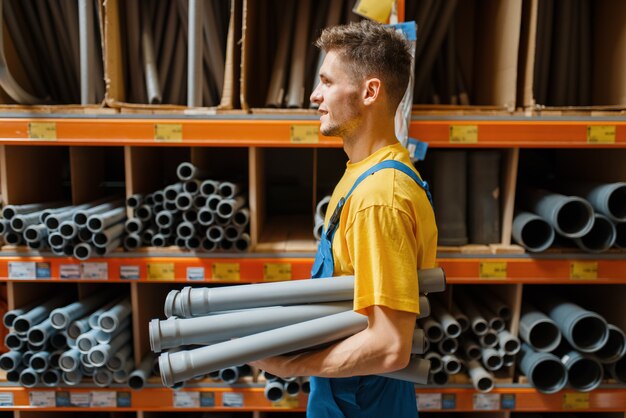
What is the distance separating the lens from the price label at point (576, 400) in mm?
1805

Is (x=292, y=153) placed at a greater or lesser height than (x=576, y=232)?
greater

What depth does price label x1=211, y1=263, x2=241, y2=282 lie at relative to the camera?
5.59 feet

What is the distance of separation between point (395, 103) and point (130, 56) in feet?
4.16

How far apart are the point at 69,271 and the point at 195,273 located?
48cm

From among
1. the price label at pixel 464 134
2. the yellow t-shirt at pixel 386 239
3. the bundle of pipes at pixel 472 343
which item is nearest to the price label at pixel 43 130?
the yellow t-shirt at pixel 386 239

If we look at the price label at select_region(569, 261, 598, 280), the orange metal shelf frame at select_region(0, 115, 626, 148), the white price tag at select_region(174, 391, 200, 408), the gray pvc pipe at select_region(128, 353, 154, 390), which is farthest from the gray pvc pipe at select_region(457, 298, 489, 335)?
the gray pvc pipe at select_region(128, 353, 154, 390)

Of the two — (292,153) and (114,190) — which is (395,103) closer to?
(292,153)

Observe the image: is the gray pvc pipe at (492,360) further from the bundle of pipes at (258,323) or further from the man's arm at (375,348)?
the man's arm at (375,348)

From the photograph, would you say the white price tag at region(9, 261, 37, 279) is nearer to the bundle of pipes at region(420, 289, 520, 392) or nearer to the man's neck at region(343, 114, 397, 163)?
the man's neck at region(343, 114, 397, 163)

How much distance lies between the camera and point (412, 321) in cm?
100

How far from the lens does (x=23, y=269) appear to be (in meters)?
1.71

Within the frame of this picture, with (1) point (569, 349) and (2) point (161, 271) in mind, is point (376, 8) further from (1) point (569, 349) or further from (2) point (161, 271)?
(1) point (569, 349)

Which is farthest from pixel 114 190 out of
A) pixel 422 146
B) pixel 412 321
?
pixel 412 321

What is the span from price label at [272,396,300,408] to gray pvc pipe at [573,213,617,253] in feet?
4.14
